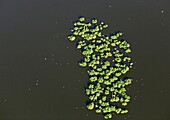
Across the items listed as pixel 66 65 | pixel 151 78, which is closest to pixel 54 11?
pixel 66 65

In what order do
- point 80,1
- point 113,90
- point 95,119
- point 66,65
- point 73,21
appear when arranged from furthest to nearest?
1. point 80,1
2. point 73,21
3. point 66,65
4. point 113,90
5. point 95,119

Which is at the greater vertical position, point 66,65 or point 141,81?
point 66,65

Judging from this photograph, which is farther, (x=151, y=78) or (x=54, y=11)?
(x=54, y=11)

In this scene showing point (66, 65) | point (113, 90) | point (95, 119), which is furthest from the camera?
point (66, 65)

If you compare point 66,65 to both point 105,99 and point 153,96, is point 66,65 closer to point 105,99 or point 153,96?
point 105,99
